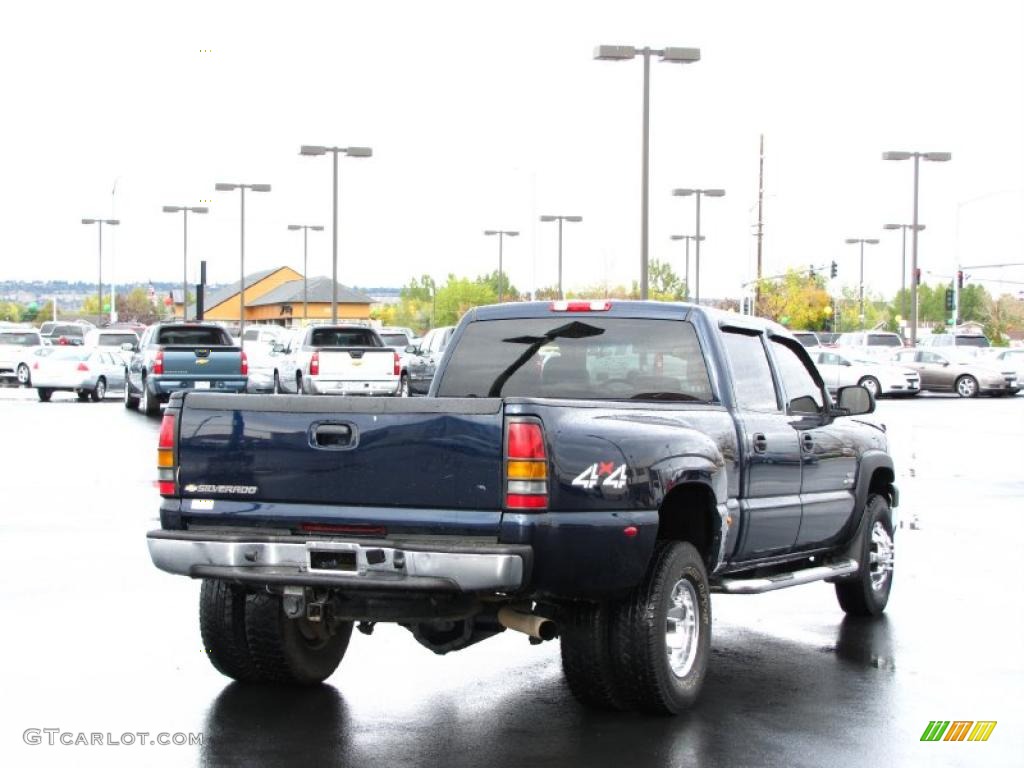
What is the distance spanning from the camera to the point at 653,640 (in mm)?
6848

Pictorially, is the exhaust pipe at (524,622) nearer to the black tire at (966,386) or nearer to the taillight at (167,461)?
the taillight at (167,461)

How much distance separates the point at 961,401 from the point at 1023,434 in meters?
16.0

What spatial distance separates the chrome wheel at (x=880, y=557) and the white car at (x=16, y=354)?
43.9 m

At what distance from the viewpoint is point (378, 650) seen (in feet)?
28.4

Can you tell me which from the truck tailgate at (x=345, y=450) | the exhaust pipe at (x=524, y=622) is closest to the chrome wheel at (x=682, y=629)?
the exhaust pipe at (x=524, y=622)

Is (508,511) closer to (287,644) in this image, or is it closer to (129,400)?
(287,644)

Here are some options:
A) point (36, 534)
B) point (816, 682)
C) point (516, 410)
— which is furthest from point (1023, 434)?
point (516, 410)

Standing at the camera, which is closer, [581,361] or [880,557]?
[581,361]

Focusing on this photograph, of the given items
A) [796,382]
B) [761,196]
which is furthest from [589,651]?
[761,196]

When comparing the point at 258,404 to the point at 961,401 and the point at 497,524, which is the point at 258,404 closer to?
the point at 497,524

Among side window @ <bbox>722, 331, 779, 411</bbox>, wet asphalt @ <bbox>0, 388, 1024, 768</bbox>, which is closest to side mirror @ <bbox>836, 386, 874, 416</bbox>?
side window @ <bbox>722, 331, 779, 411</bbox>

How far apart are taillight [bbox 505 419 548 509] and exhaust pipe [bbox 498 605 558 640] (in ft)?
2.43

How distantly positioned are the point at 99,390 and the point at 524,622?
114 ft

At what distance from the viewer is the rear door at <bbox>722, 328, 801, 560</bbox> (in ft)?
26.3
